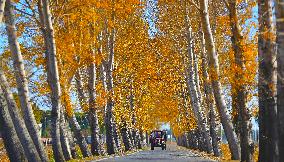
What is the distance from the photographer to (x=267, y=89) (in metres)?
16.2

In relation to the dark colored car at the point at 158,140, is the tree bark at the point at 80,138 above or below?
below

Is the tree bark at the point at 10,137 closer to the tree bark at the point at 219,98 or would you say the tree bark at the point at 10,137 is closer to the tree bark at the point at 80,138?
the tree bark at the point at 219,98

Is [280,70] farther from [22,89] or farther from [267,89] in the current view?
[22,89]

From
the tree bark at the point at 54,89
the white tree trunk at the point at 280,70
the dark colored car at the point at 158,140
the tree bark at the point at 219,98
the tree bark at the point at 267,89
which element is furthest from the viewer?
the dark colored car at the point at 158,140

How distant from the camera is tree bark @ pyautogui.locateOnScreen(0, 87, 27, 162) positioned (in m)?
15.7

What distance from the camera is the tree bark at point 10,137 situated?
15703mm

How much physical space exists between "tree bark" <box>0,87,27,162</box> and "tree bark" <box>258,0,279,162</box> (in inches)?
258

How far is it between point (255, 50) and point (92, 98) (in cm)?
1316

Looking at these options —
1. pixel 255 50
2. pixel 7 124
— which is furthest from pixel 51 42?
pixel 255 50

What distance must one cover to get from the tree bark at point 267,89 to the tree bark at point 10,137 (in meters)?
6.55

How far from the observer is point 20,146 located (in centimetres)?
1598

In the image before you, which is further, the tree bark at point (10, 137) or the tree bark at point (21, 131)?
the tree bark at point (21, 131)

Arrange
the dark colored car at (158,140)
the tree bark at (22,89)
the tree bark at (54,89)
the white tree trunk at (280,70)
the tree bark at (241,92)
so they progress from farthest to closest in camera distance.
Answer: the dark colored car at (158,140), the tree bark at (54,89), the tree bark at (241,92), the tree bark at (22,89), the white tree trunk at (280,70)

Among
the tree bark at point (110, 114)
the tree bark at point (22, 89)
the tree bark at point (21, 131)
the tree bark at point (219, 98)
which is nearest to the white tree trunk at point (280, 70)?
the tree bark at point (21, 131)
